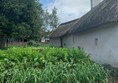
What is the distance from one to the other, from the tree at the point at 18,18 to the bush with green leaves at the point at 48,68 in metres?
19.7

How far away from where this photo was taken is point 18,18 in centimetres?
2950

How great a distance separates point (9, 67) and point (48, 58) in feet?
5.13

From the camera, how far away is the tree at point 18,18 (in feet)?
92.9

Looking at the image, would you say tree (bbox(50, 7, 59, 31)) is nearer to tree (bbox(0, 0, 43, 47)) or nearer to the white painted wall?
tree (bbox(0, 0, 43, 47))

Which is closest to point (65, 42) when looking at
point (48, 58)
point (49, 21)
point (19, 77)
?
point (48, 58)

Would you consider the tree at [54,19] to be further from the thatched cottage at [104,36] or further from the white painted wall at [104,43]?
the white painted wall at [104,43]

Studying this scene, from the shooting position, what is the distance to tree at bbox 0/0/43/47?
92.9 ft

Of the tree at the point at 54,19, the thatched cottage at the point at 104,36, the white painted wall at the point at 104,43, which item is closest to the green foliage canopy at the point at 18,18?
the thatched cottage at the point at 104,36

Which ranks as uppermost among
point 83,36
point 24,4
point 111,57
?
point 24,4

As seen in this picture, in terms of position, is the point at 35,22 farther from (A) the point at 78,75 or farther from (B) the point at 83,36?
(A) the point at 78,75

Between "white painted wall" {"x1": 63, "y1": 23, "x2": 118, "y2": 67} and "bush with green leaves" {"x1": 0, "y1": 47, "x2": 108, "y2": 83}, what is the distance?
5545mm

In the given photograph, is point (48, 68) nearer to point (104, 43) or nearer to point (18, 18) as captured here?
point (104, 43)

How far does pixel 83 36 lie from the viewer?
20.5 metres

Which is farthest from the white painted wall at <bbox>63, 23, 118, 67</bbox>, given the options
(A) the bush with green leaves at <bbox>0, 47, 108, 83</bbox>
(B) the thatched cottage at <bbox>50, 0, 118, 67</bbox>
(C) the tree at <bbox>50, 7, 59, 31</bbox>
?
(C) the tree at <bbox>50, 7, 59, 31</bbox>
